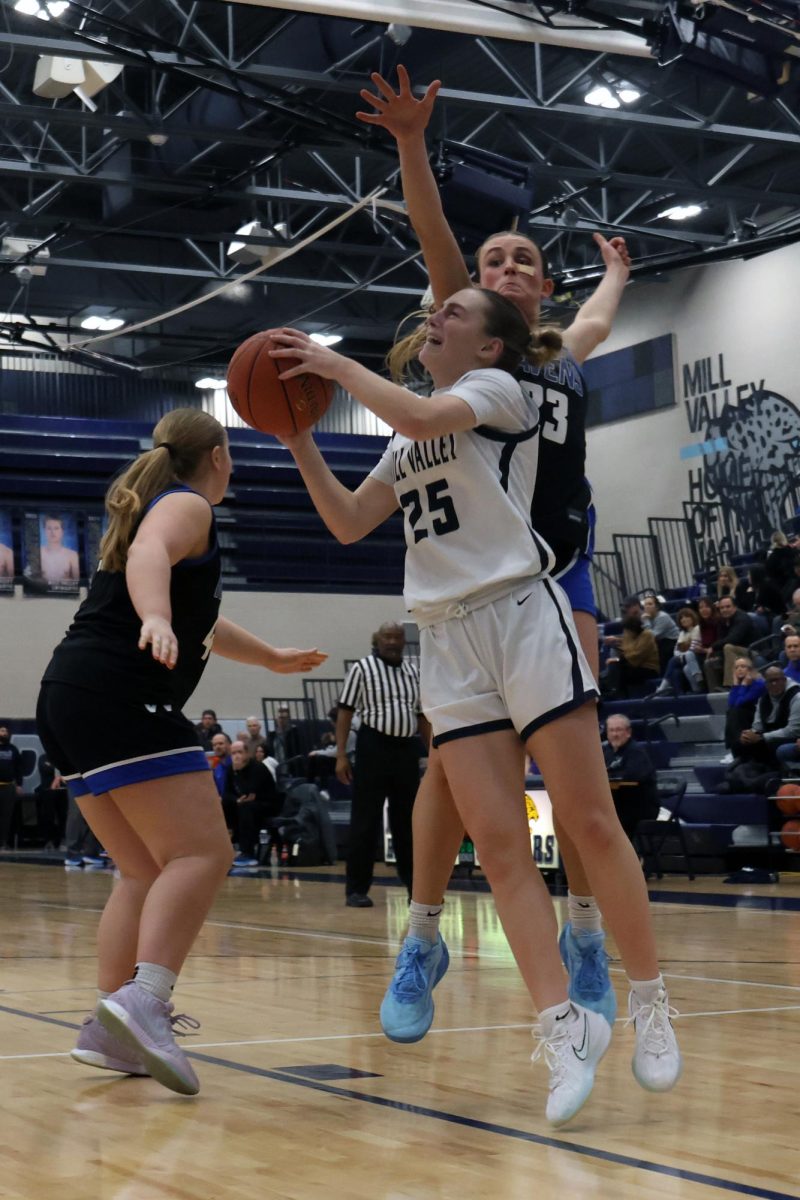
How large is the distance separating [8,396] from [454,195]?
19646 millimetres

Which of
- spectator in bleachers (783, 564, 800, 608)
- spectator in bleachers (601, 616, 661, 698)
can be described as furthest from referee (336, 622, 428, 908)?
spectator in bleachers (783, 564, 800, 608)

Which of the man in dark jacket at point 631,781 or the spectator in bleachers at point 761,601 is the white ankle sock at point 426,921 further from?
the spectator in bleachers at point 761,601

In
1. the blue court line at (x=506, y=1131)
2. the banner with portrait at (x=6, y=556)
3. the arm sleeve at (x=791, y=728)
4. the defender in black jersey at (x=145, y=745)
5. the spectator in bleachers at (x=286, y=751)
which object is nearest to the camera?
the blue court line at (x=506, y=1131)

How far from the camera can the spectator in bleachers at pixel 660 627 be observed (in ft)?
53.2

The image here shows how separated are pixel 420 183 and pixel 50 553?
63.6 ft

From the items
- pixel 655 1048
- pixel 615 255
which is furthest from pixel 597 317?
pixel 655 1048

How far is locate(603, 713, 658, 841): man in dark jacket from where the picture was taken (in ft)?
35.0

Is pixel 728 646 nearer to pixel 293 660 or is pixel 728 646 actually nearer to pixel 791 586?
pixel 791 586

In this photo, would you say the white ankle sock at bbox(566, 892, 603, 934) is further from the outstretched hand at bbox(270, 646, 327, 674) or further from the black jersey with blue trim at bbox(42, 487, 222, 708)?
the black jersey with blue trim at bbox(42, 487, 222, 708)

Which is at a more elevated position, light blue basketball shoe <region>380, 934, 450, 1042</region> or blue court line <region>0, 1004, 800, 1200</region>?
light blue basketball shoe <region>380, 934, 450, 1042</region>

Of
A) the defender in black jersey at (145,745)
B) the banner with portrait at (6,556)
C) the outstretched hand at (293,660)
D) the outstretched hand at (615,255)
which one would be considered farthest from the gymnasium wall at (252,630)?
the defender in black jersey at (145,745)

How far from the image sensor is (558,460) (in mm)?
3064

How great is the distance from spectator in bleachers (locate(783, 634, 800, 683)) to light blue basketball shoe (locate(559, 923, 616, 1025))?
908 cm

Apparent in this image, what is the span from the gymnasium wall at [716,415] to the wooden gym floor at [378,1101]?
582 inches
